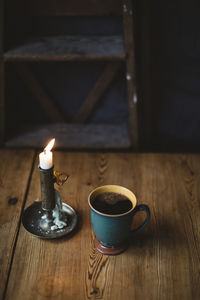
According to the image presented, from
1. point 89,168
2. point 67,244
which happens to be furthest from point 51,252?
point 89,168

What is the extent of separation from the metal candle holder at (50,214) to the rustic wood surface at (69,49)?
1.85 feet

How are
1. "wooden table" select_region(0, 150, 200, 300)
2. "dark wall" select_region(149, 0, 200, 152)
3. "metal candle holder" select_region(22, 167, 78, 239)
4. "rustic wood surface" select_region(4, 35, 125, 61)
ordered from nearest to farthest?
1. "wooden table" select_region(0, 150, 200, 300)
2. "metal candle holder" select_region(22, 167, 78, 239)
3. "rustic wood surface" select_region(4, 35, 125, 61)
4. "dark wall" select_region(149, 0, 200, 152)

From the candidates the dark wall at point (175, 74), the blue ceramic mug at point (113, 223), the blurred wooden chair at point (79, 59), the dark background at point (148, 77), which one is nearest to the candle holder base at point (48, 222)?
the blue ceramic mug at point (113, 223)

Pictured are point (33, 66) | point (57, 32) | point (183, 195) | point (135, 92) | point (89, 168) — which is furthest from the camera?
point (33, 66)

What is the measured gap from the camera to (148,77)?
176cm

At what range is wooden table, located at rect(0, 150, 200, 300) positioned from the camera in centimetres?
93

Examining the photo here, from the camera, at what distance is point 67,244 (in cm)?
105

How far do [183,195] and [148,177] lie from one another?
150 millimetres

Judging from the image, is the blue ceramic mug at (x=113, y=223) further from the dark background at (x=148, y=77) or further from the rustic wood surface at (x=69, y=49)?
the dark background at (x=148, y=77)

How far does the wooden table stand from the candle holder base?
0.07 ft

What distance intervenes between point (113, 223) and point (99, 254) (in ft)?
0.42

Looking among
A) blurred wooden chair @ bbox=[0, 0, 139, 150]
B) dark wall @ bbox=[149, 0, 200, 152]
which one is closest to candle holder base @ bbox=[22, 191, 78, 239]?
blurred wooden chair @ bbox=[0, 0, 139, 150]

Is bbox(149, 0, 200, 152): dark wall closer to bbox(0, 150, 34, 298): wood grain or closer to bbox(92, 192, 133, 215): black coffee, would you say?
bbox(0, 150, 34, 298): wood grain

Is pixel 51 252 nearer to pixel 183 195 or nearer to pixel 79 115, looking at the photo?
pixel 183 195
